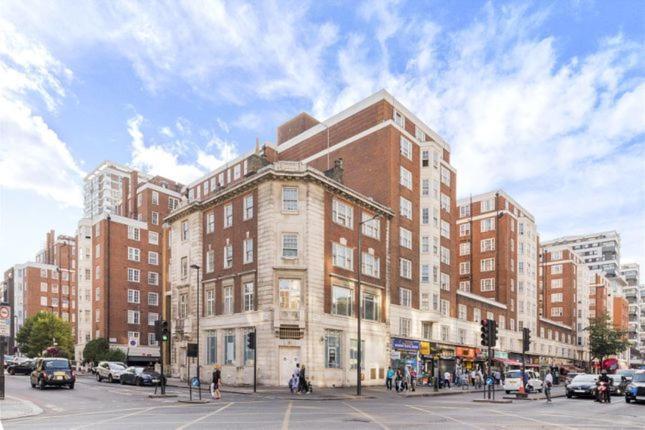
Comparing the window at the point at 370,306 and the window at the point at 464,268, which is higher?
the window at the point at 464,268

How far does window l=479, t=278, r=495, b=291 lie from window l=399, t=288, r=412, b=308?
2910 centimetres

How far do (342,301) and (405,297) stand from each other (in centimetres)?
1030

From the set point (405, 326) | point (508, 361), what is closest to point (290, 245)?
point (405, 326)

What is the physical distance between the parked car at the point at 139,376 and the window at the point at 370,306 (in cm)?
1653

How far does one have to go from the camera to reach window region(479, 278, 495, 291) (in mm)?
74306

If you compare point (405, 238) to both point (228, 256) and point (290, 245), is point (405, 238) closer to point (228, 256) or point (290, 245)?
point (290, 245)

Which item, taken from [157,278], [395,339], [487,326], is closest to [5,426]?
[487,326]

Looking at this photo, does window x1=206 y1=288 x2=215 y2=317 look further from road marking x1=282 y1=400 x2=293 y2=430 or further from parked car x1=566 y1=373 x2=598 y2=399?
parked car x1=566 y1=373 x2=598 y2=399

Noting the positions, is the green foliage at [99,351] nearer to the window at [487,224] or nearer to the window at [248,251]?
the window at [248,251]

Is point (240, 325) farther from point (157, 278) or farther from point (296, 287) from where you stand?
point (157, 278)

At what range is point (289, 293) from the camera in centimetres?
3766

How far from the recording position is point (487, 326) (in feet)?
95.1

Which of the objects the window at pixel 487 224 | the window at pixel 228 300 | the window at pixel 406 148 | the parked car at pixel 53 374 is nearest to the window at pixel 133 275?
the window at pixel 228 300

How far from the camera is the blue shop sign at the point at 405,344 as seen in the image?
46.2 metres
